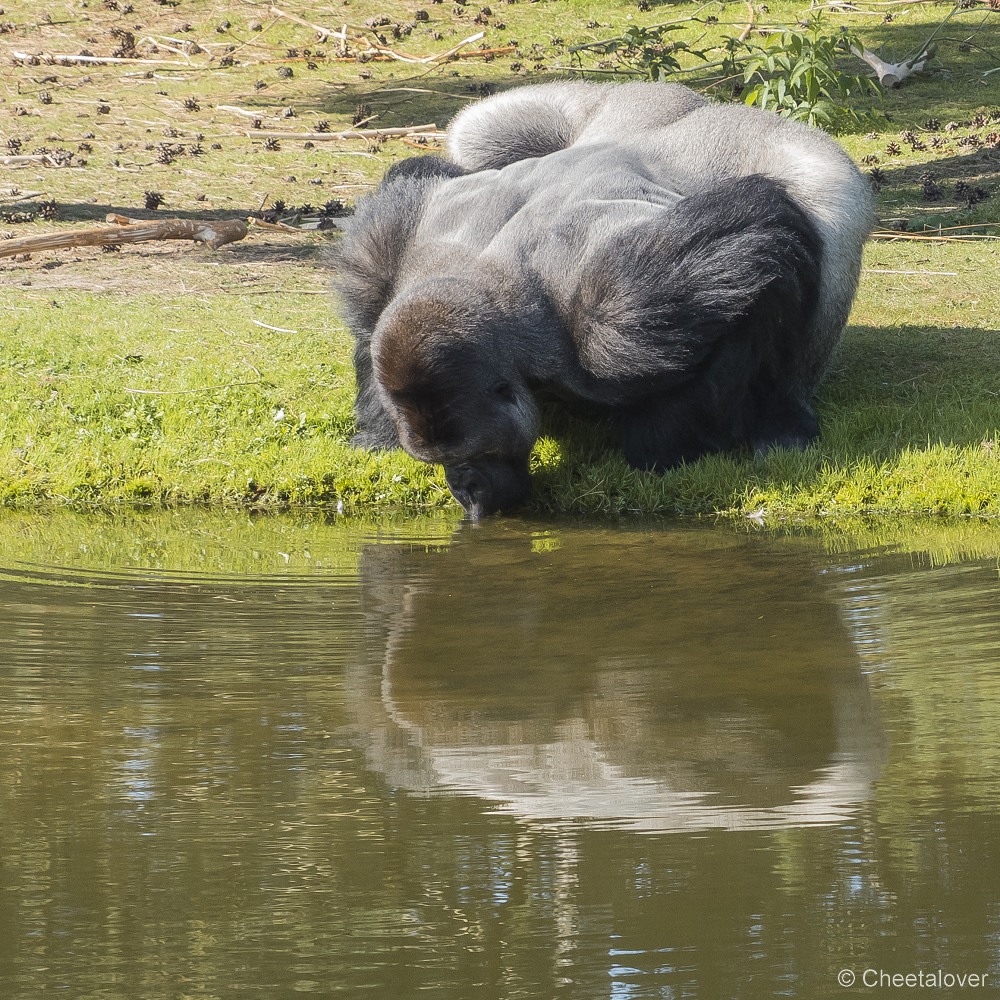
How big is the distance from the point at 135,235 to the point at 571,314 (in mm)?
5688

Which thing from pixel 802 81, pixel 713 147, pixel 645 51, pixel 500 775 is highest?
pixel 645 51

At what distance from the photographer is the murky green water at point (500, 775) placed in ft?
8.82

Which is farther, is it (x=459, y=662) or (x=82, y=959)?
(x=459, y=662)

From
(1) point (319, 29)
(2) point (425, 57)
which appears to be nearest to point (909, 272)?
(2) point (425, 57)

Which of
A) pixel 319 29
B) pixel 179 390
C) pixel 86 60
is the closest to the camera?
pixel 179 390

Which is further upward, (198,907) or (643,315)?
(643,315)

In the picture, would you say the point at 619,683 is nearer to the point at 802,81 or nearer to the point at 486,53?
the point at 802,81

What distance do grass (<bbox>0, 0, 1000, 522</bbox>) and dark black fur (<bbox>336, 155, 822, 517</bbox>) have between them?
1.03 ft

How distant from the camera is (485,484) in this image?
6738mm

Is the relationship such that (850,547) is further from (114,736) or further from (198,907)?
(198,907)

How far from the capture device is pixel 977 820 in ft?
10.5

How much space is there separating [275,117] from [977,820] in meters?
14.0

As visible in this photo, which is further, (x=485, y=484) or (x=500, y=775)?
(x=485, y=484)

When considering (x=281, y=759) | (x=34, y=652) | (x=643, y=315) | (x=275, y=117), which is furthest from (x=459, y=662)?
(x=275, y=117)
